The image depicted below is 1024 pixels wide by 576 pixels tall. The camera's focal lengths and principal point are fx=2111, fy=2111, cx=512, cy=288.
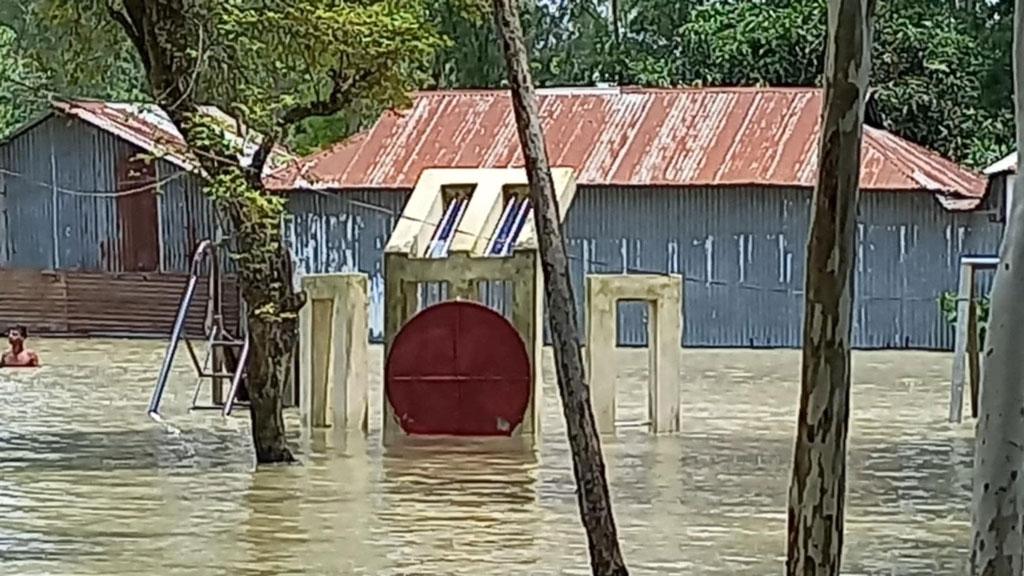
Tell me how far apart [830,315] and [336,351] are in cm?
1360

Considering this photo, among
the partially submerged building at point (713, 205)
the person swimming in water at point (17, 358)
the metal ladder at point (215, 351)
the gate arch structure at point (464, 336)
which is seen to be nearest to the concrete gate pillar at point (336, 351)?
the gate arch structure at point (464, 336)

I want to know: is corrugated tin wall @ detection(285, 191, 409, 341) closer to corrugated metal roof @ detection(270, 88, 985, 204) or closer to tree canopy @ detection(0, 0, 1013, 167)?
corrugated metal roof @ detection(270, 88, 985, 204)

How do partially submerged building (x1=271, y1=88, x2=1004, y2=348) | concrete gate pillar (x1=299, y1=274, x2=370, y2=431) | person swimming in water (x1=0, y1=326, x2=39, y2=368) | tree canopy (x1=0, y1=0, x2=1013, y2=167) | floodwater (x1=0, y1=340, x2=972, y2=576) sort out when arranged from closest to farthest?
1. floodwater (x1=0, y1=340, x2=972, y2=576)
2. tree canopy (x1=0, y1=0, x2=1013, y2=167)
3. concrete gate pillar (x1=299, y1=274, x2=370, y2=431)
4. person swimming in water (x1=0, y1=326, x2=39, y2=368)
5. partially submerged building (x1=271, y1=88, x2=1004, y2=348)

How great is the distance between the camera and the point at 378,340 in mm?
35562

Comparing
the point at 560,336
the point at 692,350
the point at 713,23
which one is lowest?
the point at 692,350

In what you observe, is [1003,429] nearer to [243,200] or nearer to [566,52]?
[243,200]

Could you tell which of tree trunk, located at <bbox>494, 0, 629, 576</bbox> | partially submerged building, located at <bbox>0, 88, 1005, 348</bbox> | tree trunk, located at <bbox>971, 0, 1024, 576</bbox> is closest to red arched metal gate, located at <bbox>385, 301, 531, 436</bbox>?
tree trunk, located at <bbox>494, 0, 629, 576</bbox>

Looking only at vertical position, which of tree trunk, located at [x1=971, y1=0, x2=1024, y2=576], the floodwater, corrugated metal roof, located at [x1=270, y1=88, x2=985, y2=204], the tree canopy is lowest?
the floodwater

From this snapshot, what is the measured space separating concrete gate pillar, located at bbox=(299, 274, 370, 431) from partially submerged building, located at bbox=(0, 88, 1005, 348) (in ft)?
44.3

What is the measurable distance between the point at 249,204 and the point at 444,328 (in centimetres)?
343

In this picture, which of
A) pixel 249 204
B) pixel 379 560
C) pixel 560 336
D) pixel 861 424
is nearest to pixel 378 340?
pixel 861 424

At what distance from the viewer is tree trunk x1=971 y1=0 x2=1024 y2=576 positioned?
536 centimetres

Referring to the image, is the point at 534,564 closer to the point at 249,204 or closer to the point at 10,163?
the point at 249,204

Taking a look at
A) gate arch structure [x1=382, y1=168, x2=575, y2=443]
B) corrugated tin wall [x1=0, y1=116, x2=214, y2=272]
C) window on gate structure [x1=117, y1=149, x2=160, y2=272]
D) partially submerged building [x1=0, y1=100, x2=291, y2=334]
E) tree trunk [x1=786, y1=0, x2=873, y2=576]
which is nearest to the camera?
tree trunk [x1=786, y1=0, x2=873, y2=576]
